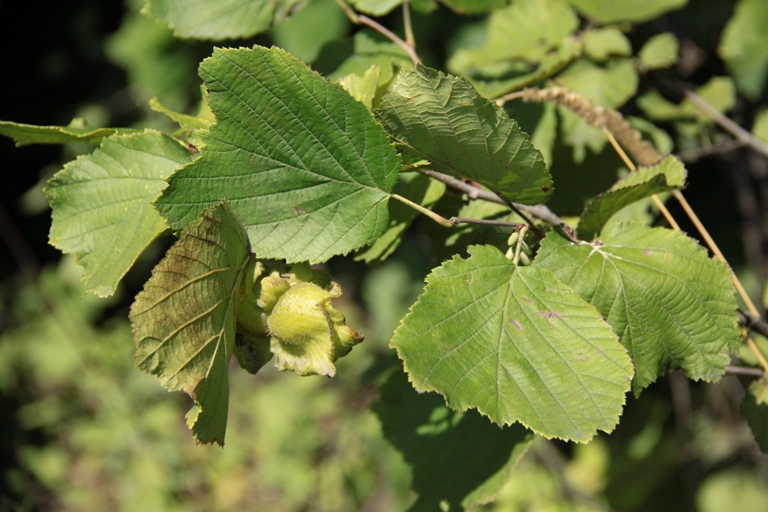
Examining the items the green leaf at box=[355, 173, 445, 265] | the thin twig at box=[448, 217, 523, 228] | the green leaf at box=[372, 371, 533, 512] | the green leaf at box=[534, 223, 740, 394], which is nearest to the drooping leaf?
the green leaf at box=[534, 223, 740, 394]

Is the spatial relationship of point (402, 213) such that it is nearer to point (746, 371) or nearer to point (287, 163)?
point (287, 163)

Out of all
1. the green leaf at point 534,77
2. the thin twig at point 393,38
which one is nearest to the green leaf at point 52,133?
the thin twig at point 393,38

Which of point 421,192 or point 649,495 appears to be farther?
point 649,495

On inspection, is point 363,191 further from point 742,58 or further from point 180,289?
point 742,58

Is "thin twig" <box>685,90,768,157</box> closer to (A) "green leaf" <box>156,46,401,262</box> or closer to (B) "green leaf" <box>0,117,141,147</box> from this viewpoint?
(A) "green leaf" <box>156,46,401,262</box>

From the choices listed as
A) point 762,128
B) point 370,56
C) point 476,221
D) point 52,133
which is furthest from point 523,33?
point 52,133

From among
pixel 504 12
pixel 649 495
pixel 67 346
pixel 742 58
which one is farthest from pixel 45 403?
pixel 742 58

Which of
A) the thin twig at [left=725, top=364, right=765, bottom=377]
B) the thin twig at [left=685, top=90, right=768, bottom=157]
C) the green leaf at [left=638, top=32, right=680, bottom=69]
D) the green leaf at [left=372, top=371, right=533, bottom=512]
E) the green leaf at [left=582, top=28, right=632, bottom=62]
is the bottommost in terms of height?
the green leaf at [left=372, top=371, right=533, bottom=512]
